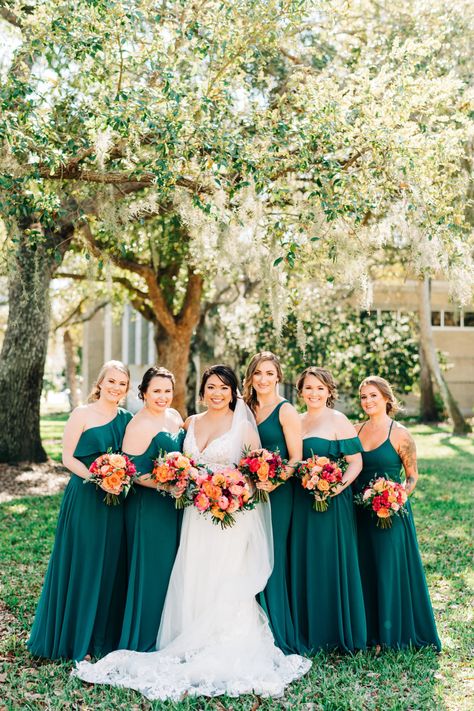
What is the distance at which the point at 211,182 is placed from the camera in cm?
673

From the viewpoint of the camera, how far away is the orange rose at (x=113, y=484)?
4488 mm

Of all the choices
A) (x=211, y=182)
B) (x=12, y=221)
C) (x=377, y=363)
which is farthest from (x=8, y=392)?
(x=377, y=363)

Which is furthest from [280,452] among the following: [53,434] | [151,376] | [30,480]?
[53,434]

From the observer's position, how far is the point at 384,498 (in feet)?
15.9

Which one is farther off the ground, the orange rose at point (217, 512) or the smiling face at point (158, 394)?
the smiling face at point (158, 394)

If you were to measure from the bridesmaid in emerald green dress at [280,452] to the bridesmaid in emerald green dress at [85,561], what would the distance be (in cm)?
99

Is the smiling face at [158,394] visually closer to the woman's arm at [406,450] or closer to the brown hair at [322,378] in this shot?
the brown hair at [322,378]

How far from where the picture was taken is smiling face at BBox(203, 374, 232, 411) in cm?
488

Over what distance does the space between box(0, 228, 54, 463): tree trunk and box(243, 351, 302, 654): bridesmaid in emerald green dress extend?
6.62m

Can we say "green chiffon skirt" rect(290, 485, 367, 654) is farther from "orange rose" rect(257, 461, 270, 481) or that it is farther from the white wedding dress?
"orange rose" rect(257, 461, 270, 481)

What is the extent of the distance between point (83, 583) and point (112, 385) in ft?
4.38

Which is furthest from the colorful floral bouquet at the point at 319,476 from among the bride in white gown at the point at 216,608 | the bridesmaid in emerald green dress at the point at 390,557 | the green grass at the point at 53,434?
the green grass at the point at 53,434

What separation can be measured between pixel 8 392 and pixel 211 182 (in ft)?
20.9

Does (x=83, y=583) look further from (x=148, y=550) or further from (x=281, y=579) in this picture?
(x=281, y=579)
